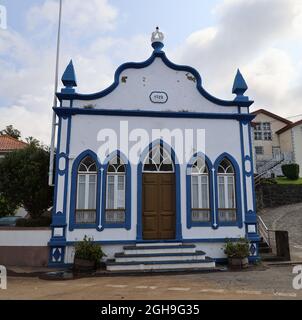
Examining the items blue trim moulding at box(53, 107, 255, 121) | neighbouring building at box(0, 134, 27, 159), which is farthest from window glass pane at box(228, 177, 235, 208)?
neighbouring building at box(0, 134, 27, 159)

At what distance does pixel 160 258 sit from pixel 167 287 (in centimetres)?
209

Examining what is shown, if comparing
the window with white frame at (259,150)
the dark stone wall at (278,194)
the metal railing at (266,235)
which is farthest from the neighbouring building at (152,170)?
the window with white frame at (259,150)

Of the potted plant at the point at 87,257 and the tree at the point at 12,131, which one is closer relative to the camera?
the potted plant at the point at 87,257

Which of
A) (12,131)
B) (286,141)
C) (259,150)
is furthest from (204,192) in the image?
(12,131)

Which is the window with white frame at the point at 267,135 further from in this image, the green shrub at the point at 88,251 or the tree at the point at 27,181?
the green shrub at the point at 88,251

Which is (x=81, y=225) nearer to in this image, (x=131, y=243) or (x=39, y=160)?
(x=131, y=243)

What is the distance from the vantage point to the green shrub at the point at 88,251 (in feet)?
27.7

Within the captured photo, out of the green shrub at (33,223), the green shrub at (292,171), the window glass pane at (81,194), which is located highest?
the green shrub at (292,171)

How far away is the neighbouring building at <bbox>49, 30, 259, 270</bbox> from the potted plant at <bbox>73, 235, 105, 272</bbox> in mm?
554

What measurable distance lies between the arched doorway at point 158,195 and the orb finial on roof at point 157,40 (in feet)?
11.7

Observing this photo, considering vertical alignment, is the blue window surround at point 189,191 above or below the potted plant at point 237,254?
above

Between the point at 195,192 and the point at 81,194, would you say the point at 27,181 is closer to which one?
the point at 81,194

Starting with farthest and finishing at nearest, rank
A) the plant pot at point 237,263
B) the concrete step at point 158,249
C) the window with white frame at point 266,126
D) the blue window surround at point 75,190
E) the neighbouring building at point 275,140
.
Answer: the window with white frame at point 266,126 → the neighbouring building at point 275,140 → the blue window surround at point 75,190 → the concrete step at point 158,249 → the plant pot at point 237,263
